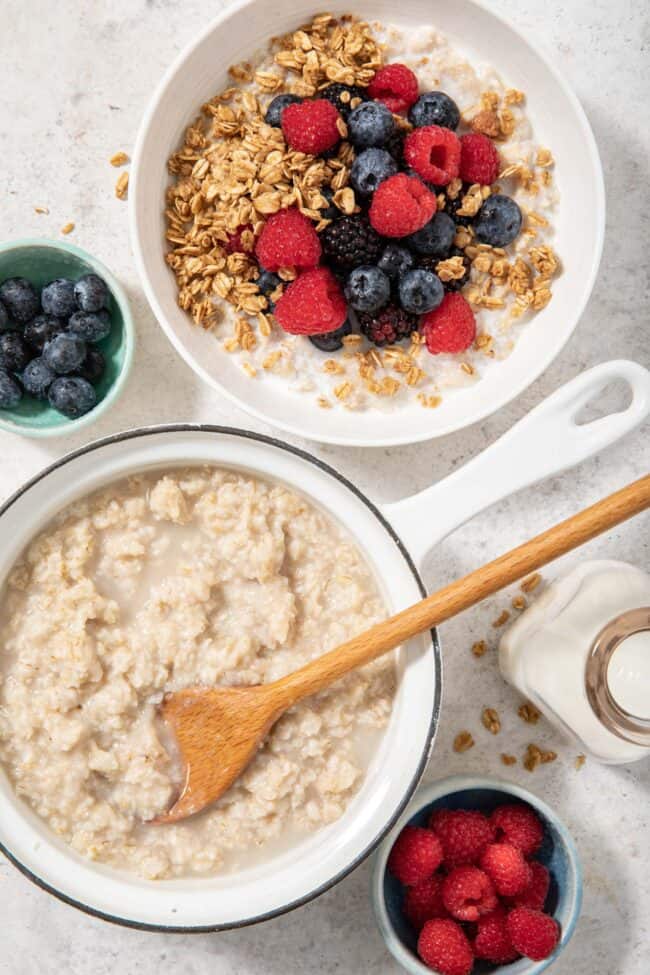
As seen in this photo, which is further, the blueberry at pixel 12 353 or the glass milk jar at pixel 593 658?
the blueberry at pixel 12 353

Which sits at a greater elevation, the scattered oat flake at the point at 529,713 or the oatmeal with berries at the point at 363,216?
the oatmeal with berries at the point at 363,216

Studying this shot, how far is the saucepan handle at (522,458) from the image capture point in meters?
1.16

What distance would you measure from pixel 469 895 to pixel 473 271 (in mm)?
820

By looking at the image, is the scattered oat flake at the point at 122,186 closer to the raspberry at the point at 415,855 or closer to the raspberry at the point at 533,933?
the raspberry at the point at 415,855

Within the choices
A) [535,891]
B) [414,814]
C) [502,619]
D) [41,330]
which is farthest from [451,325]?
[535,891]

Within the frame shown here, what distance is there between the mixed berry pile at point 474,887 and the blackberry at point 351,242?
2.42 feet

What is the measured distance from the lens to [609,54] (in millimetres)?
1379

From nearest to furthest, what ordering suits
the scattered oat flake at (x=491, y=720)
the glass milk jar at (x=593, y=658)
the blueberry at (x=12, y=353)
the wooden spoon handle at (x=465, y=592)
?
the wooden spoon handle at (x=465, y=592) → the glass milk jar at (x=593, y=658) → the blueberry at (x=12, y=353) → the scattered oat flake at (x=491, y=720)

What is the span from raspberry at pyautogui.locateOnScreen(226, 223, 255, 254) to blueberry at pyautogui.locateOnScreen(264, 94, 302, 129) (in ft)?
0.46

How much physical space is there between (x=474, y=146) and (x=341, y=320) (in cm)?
29

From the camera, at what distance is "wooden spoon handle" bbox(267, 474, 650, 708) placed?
43.0 inches

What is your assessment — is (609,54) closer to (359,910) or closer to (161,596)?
(161,596)

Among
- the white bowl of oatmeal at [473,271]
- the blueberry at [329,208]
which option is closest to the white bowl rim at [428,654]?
the white bowl of oatmeal at [473,271]

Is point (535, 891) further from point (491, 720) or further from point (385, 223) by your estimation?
point (385, 223)
